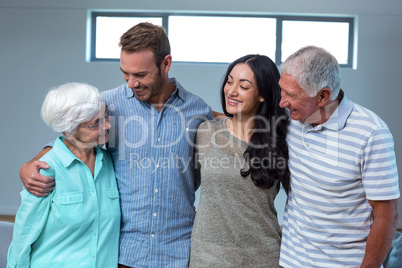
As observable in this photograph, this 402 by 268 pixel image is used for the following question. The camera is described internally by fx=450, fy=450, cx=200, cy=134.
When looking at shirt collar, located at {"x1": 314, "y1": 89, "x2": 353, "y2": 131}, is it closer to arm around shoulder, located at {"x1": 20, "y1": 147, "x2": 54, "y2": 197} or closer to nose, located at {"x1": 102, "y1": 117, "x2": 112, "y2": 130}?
nose, located at {"x1": 102, "y1": 117, "x2": 112, "y2": 130}

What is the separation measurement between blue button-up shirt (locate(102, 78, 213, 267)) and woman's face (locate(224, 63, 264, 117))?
0.82 ft

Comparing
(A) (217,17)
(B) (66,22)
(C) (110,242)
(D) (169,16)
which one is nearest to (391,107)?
(A) (217,17)

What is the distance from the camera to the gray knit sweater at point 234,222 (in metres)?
1.82

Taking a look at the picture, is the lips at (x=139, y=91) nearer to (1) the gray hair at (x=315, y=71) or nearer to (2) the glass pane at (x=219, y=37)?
(1) the gray hair at (x=315, y=71)

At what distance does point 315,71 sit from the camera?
166 centimetres

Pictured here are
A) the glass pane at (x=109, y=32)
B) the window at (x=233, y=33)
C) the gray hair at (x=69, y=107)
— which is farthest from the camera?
the glass pane at (x=109, y=32)

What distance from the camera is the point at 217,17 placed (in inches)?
232

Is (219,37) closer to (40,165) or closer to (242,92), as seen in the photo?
(242,92)

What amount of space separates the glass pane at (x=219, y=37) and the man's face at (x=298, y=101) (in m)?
4.28

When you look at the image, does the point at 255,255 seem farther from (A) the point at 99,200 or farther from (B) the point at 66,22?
(B) the point at 66,22

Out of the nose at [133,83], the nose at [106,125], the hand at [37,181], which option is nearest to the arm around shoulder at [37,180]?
the hand at [37,181]

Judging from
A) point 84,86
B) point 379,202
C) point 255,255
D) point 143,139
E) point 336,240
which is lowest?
point 255,255

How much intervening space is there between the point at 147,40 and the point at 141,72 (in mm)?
145

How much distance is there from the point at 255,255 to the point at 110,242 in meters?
0.60
